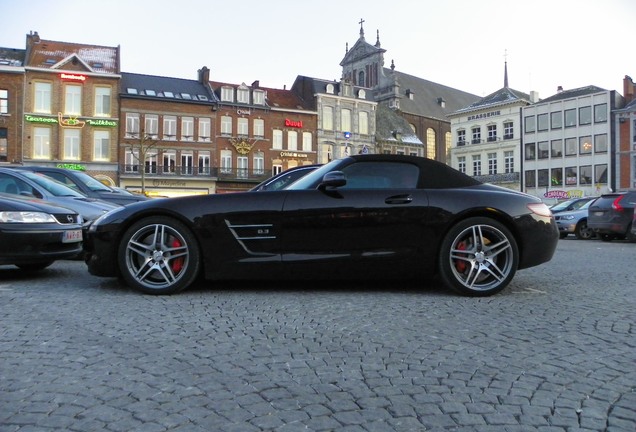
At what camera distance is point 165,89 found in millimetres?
49156

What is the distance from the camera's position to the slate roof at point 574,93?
5470 centimetres

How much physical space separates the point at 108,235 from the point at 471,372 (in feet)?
11.8

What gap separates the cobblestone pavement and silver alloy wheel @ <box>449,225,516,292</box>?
0.27m

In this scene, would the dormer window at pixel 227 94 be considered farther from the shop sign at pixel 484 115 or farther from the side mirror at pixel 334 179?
the side mirror at pixel 334 179

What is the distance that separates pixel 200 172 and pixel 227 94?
7993 millimetres

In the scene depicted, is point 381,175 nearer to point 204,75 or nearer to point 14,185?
point 14,185

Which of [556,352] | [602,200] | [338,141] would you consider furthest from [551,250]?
[338,141]

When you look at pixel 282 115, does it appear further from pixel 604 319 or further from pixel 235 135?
pixel 604 319

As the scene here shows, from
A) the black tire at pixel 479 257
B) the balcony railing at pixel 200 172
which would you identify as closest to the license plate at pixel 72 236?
the black tire at pixel 479 257

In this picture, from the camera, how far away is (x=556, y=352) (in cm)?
313

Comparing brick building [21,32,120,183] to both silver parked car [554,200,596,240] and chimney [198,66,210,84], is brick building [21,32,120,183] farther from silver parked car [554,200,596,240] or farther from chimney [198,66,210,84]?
silver parked car [554,200,596,240]

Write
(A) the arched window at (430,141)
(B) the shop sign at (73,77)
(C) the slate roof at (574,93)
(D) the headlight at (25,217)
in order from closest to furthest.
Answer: (D) the headlight at (25,217) → (B) the shop sign at (73,77) → (C) the slate roof at (574,93) → (A) the arched window at (430,141)

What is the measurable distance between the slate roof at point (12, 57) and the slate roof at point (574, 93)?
51503 millimetres

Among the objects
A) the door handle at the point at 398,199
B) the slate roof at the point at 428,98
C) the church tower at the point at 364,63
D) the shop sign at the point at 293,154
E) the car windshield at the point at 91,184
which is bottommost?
the door handle at the point at 398,199
